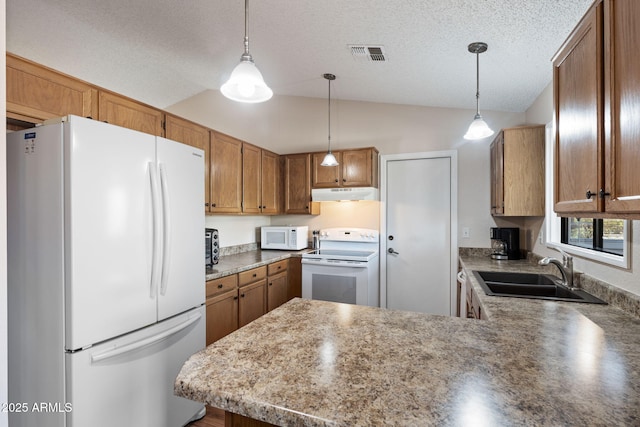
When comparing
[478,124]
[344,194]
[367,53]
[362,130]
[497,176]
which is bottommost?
[344,194]

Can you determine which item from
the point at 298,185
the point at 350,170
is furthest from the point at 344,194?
the point at 298,185

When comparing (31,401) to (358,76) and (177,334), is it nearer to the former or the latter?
(177,334)

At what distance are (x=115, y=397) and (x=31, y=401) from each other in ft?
1.22

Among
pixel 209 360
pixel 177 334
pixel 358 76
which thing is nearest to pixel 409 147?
pixel 358 76

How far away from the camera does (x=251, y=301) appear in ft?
9.28

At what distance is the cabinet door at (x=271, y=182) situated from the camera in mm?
3568

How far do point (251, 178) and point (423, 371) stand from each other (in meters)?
2.85

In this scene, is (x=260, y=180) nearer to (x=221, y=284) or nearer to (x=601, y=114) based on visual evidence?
(x=221, y=284)

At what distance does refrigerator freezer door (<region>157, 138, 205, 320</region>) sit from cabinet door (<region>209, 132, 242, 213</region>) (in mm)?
678

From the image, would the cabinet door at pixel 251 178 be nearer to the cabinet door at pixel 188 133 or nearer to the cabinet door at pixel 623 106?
the cabinet door at pixel 188 133

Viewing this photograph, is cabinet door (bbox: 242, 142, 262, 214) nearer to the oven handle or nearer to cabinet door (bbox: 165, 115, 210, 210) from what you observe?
cabinet door (bbox: 165, 115, 210, 210)

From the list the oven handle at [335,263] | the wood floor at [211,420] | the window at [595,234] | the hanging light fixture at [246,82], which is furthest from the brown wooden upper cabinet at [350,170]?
the wood floor at [211,420]

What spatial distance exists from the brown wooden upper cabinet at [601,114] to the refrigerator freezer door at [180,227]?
1994mm

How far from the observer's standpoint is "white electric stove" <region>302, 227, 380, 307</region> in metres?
3.19
